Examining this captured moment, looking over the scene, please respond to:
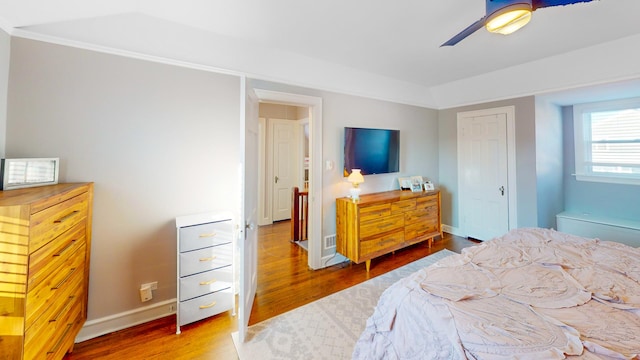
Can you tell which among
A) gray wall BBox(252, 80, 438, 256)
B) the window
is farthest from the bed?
the window

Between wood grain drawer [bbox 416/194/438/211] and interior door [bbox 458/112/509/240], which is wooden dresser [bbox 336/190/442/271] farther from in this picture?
interior door [bbox 458/112/509/240]

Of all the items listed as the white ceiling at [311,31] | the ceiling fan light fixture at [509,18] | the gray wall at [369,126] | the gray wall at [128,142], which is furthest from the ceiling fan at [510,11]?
the gray wall at [128,142]

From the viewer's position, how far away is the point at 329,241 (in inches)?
121

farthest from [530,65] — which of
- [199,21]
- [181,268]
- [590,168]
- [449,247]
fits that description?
[181,268]

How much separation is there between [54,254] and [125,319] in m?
1.00

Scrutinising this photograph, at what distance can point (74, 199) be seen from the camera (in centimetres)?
153

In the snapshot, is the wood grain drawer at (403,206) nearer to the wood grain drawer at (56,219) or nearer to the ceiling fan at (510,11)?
the ceiling fan at (510,11)

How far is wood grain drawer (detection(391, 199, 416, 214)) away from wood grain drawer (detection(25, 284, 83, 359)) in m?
3.07

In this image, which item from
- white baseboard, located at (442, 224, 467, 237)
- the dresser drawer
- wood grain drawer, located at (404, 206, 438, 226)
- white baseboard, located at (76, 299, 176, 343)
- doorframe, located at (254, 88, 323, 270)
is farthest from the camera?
white baseboard, located at (442, 224, 467, 237)

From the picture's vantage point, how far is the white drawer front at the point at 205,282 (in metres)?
1.95

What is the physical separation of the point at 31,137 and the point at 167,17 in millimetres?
1321

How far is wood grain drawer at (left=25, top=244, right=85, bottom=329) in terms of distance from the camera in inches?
44.1

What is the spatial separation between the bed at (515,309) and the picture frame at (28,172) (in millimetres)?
2276

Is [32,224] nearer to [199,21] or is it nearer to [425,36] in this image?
[199,21]
